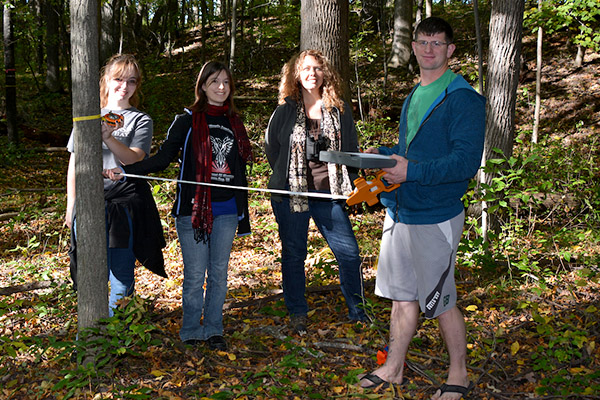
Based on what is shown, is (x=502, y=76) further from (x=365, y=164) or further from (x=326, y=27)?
(x=365, y=164)

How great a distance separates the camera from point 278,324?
4.20 metres

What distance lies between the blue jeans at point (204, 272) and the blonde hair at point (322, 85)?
1.04 m

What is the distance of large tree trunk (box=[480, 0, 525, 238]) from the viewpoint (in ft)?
18.8

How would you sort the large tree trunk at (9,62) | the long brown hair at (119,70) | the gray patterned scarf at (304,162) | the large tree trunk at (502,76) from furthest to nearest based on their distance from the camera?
the large tree trunk at (9,62) < the large tree trunk at (502,76) < the gray patterned scarf at (304,162) < the long brown hair at (119,70)

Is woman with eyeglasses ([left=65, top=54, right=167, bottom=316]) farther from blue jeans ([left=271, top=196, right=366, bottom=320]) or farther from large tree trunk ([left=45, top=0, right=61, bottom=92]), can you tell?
large tree trunk ([left=45, top=0, right=61, bottom=92])

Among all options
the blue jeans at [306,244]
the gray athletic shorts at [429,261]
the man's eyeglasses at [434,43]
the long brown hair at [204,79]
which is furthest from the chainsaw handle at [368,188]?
the long brown hair at [204,79]

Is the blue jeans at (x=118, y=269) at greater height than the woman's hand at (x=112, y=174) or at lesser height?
lesser

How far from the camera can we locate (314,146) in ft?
12.5

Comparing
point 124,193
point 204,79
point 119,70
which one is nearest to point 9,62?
point 119,70

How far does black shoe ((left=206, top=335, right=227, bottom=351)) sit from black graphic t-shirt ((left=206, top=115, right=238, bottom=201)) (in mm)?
1006

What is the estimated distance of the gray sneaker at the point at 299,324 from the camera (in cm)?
399

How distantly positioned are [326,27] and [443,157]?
3.83 m

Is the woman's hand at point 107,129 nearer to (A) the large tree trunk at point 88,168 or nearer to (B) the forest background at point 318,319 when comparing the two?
(A) the large tree trunk at point 88,168

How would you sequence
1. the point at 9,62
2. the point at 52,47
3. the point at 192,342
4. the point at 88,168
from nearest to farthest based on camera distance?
the point at 88,168
the point at 192,342
the point at 9,62
the point at 52,47
